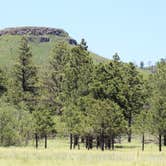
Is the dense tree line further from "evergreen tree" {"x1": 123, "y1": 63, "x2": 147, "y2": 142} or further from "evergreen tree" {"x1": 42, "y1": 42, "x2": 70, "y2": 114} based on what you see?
"evergreen tree" {"x1": 42, "y1": 42, "x2": 70, "y2": 114}

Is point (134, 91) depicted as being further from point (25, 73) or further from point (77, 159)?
point (77, 159)

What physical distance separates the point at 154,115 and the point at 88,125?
901 cm

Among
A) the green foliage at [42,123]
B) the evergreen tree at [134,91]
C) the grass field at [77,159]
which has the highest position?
the evergreen tree at [134,91]

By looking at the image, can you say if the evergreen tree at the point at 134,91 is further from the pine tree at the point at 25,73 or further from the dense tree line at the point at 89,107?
the pine tree at the point at 25,73

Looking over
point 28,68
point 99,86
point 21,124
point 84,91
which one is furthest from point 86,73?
point 28,68

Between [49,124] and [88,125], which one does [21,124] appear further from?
[88,125]

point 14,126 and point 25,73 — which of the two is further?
point 25,73

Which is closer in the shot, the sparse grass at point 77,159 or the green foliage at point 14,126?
the sparse grass at point 77,159

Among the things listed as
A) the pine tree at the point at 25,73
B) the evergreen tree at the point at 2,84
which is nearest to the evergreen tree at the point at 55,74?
the pine tree at the point at 25,73

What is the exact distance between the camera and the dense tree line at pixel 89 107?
60778 mm

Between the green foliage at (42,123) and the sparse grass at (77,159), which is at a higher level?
the green foliage at (42,123)

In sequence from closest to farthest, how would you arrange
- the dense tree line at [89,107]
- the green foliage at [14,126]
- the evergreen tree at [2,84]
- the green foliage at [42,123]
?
the dense tree line at [89,107] < the green foliage at [14,126] < the green foliage at [42,123] < the evergreen tree at [2,84]

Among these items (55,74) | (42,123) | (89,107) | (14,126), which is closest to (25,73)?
(55,74)

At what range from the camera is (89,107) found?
61.8 meters
